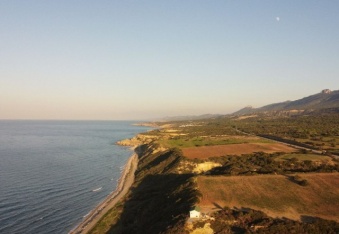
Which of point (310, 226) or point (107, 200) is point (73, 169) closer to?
point (107, 200)

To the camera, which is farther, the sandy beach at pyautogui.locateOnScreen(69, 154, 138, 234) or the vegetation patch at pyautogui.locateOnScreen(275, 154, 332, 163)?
the vegetation patch at pyautogui.locateOnScreen(275, 154, 332, 163)

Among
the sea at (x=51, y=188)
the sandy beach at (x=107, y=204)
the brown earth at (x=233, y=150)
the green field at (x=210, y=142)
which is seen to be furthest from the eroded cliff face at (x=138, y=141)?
the sandy beach at (x=107, y=204)

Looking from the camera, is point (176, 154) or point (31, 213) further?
point (176, 154)

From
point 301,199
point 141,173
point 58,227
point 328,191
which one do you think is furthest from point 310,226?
point 141,173

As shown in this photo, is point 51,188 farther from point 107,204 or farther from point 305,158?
point 305,158

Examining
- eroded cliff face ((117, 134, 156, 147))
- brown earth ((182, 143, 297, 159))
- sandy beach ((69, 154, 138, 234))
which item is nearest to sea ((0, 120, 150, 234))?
sandy beach ((69, 154, 138, 234))

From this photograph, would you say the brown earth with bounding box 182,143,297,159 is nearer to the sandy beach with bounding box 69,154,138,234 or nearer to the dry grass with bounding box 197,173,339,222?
the sandy beach with bounding box 69,154,138,234
